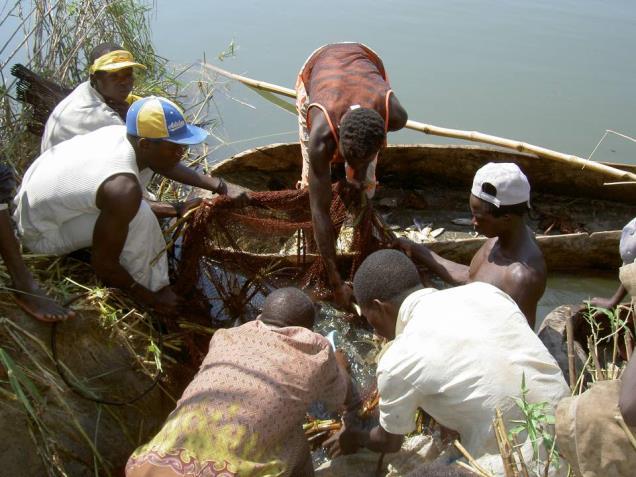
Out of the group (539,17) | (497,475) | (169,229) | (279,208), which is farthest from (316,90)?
(539,17)

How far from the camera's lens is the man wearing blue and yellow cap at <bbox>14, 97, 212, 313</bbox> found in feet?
9.52

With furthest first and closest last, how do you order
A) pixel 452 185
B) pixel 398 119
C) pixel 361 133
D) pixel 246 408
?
pixel 452 185 → pixel 398 119 → pixel 361 133 → pixel 246 408

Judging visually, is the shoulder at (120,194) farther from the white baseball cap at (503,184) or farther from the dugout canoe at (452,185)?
the dugout canoe at (452,185)

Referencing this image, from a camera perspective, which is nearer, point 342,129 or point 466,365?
point 466,365

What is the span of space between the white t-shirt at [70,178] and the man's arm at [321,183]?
1.00 metres

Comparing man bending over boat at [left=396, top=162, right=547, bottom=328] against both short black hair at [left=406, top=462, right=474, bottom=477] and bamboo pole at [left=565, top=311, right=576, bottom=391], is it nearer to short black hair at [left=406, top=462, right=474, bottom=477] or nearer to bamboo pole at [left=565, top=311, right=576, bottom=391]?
bamboo pole at [left=565, top=311, right=576, bottom=391]

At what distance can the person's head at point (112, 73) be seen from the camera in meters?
4.00

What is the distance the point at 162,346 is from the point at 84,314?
408 mm

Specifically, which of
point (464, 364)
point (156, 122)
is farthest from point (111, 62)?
point (464, 364)

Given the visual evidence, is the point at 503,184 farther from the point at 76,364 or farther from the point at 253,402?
the point at 76,364

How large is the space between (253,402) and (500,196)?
139 centimetres

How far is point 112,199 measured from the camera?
286 cm

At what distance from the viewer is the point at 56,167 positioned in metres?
3.01

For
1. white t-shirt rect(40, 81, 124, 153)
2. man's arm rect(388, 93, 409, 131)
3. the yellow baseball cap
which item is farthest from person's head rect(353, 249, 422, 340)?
the yellow baseball cap
